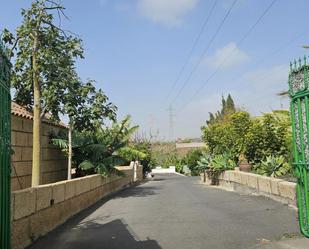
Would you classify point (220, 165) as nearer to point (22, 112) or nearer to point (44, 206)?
point (22, 112)

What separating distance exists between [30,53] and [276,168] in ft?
32.2

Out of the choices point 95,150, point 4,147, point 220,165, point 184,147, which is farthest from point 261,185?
point 184,147

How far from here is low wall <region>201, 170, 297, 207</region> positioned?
1160 cm

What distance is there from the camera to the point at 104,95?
55.0ft

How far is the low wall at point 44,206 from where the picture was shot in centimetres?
713

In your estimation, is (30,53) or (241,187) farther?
(241,187)

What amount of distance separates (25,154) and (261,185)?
7.87 meters

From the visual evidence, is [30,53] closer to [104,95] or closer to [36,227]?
[104,95]

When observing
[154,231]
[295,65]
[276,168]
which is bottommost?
[154,231]

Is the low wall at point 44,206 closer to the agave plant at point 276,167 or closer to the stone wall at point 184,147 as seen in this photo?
the agave plant at point 276,167

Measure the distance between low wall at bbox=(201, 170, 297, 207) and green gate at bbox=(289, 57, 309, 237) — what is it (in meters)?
5.88

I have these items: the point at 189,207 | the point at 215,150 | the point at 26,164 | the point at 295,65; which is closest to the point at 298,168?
the point at 295,65

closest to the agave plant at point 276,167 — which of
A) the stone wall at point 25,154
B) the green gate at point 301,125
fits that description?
the stone wall at point 25,154

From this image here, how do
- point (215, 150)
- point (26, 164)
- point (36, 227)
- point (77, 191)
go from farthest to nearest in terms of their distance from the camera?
point (215, 150)
point (26, 164)
point (77, 191)
point (36, 227)
